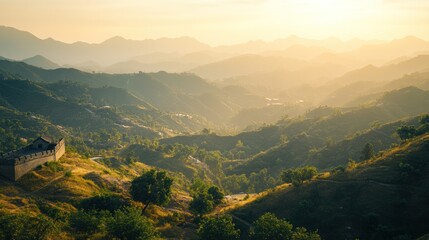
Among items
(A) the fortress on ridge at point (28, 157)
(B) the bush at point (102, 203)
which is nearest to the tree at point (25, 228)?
(B) the bush at point (102, 203)

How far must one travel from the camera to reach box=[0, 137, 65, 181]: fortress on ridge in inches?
3938

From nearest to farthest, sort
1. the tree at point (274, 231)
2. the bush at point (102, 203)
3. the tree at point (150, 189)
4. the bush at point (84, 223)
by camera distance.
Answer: the bush at point (84, 223) → the tree at point (274, 231) → the bush at point (102, 203) → the tree at point (150, 189)

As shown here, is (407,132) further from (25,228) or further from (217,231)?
→ (25,228)

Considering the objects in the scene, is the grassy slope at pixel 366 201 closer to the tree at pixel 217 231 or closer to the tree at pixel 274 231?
the tree at pixel 274 231

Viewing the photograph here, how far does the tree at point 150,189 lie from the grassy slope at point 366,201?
27980mm

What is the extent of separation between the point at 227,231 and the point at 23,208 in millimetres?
49331

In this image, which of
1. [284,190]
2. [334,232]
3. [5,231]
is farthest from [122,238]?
[284,190]

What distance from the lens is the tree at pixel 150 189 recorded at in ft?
381

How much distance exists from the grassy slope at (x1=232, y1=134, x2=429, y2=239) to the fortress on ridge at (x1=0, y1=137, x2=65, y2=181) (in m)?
65.8

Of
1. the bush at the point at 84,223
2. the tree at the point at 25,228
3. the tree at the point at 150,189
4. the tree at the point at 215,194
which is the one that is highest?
the tree at the point at 25,228

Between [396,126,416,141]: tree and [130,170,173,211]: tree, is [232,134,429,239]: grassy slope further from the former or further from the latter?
[130,170,173,211]: tree

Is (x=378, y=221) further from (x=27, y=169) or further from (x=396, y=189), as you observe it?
(x=27, y=169)

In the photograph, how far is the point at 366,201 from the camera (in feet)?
393

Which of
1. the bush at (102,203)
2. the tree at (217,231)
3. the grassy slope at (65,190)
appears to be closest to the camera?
the tree at (217,231)
